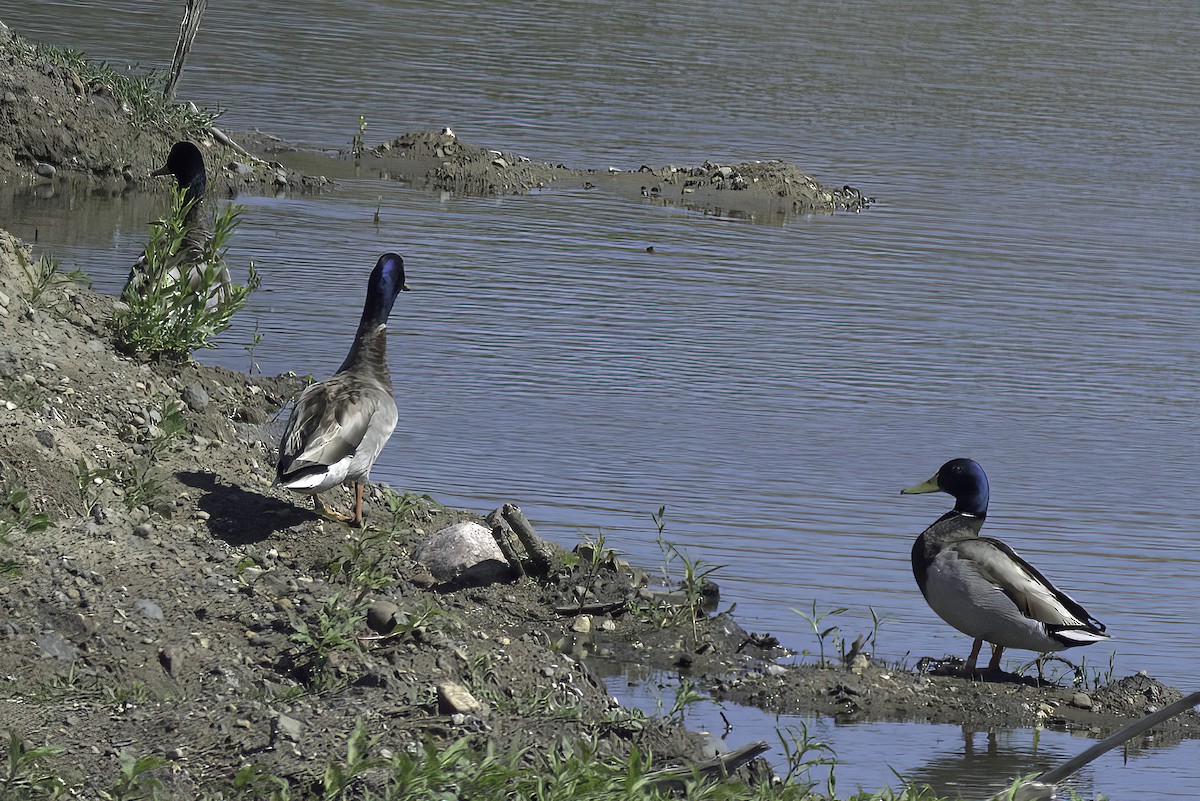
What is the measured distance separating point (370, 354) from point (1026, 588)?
3086 millimetres

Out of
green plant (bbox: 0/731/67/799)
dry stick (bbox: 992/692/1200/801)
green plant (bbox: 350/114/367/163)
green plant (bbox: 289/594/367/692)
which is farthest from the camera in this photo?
green plant (bbox: 350/114/367/163)

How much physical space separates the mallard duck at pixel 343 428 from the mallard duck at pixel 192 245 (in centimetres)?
84

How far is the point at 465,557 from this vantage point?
7363 millimetres

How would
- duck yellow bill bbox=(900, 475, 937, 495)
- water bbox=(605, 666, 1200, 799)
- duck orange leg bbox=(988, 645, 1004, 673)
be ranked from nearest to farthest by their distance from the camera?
water bbox=(605, 666, 1200, 799) → duck orange leg bbox=(988, 645, 1004, 673) → duck yellow bill bbox=(900, 475, 937, 495)

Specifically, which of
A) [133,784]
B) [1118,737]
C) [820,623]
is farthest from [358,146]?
[1118,737]

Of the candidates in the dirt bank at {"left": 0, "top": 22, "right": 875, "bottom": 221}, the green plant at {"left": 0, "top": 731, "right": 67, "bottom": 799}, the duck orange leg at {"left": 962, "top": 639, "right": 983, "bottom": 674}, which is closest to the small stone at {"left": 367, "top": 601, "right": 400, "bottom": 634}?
the green plant at {"left": 0, "top": 731, "right": 67, "bottom": 799}

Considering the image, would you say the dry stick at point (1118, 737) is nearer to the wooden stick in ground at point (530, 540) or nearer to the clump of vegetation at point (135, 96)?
the wooden stick in ground at point (530, 540)

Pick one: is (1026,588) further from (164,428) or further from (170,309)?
(170,309)

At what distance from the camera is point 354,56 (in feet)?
88.6

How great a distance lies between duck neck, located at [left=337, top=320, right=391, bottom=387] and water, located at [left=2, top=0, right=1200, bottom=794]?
77cm

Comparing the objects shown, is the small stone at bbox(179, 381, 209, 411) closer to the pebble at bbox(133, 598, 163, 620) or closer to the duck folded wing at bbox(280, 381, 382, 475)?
the duck folded wing at bbox(280, 381, 382, 475)

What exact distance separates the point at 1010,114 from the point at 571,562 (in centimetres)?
2107

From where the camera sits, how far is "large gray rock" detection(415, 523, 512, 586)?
7.36m

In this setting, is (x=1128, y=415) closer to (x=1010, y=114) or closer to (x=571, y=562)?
(x=571, y=562)
